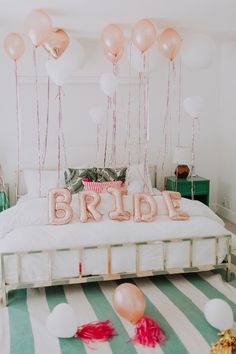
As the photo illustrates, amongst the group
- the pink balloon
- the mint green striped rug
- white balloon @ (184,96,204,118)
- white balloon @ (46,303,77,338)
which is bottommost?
the mint green striped rug

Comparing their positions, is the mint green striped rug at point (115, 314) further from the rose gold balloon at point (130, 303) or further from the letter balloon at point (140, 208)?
the letter balloon at point (140, 208)

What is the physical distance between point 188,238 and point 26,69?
2642 millimetres


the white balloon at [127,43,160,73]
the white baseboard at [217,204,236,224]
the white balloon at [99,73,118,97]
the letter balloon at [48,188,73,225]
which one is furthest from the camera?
the white baseboard at [217,204,236,224]

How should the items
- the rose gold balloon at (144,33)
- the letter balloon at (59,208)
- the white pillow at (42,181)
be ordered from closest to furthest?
the letter balloon at (59,208), the rose gold balloon at (144,33), the white pillow at (42,181)

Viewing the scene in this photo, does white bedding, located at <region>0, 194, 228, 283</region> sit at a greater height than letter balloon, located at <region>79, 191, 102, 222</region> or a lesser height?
lesser

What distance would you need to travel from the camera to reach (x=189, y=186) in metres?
4.80

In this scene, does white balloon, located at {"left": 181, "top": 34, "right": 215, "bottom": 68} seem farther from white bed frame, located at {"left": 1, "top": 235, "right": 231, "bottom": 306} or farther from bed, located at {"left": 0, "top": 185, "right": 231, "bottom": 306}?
white bed frame, located at {"left": 1, "top": 235, "right": 231, "bottom": 306}

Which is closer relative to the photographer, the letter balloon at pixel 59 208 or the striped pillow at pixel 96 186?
the letter balloon at pixel 59 208

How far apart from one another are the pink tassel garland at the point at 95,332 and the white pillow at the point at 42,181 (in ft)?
6.80

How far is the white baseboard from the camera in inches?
194

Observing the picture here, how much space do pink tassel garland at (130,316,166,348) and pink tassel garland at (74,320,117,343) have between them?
143mm

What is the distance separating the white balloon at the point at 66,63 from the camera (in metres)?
3.75

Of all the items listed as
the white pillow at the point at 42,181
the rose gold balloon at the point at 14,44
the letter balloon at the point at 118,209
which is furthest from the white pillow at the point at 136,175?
the rose gold balloon at the point at 14,44

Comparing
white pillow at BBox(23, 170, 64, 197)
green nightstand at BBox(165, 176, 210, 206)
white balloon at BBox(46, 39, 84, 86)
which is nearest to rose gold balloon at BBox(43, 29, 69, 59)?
white balloon at BBox(46, 39, 84, 86)
